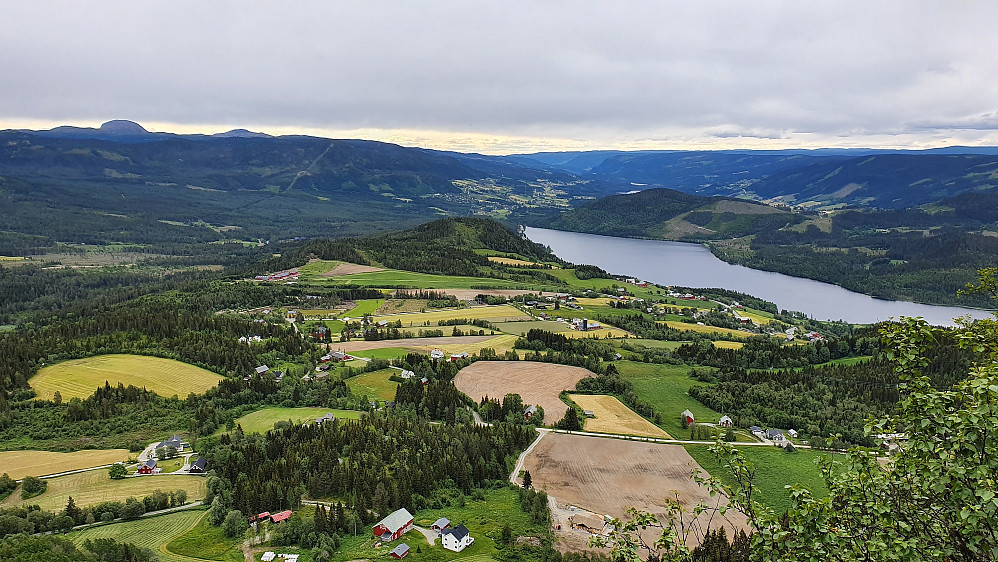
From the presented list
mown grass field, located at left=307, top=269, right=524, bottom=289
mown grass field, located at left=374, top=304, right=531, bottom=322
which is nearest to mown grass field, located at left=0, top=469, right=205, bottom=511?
mown grass field, located at left=374, top=304, right=531, bottom=322

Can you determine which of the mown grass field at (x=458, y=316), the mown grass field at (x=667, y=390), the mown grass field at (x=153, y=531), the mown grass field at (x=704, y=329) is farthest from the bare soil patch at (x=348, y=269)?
the mown grass field at (x=153, y=531)

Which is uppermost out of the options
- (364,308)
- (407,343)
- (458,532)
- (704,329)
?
(458,532)

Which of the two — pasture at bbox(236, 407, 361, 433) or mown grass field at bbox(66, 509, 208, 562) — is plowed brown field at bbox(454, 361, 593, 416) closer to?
pasture at bbox(236, 407, 361, 433)

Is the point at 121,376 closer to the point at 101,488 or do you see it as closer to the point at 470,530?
the point at 101,488

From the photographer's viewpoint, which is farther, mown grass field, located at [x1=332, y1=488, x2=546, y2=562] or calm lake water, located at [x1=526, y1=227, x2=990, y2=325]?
calm lake water, located at [x1=526, y1=227, x2=990, y2=325]

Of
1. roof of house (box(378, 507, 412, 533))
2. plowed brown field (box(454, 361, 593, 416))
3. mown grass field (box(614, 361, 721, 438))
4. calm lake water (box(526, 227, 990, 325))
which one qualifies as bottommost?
calm lake water (box(526, 227, 990, 325))

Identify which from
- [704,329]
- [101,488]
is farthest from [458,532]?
[704,329]
